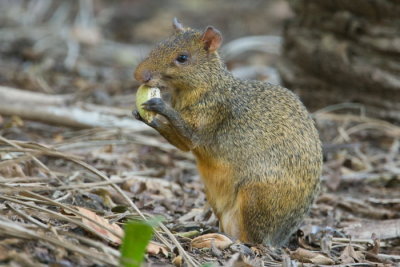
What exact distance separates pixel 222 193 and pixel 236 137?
19.3 inches

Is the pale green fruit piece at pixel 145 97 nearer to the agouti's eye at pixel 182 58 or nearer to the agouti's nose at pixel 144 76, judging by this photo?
the agouti's nose at pixel 144 76

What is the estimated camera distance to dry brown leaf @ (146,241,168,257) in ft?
14.0

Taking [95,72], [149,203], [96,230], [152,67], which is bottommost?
[96,230]

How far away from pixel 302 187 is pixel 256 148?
1.64 feet

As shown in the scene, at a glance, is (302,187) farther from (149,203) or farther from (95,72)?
(95,72)

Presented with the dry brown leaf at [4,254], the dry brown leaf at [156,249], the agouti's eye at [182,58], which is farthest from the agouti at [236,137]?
the dry brown leaf at [4,254]

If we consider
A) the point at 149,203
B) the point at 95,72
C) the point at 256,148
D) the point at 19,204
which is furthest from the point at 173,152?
the point at 95,72

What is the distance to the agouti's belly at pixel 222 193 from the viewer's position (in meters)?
5.28

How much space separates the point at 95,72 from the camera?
11414 millimetres

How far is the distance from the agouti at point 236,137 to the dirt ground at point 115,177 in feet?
1.08

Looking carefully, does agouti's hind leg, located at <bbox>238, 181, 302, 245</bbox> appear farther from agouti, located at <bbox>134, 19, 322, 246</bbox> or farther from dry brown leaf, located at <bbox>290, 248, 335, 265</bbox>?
dry brown leaf, located at <bbox>290, 248, 335, 265</bbox>

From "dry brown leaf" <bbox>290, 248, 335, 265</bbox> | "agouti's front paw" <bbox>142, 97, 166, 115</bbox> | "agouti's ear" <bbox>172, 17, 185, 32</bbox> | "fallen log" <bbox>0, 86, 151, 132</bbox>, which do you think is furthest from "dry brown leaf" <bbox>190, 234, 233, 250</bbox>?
"fallen log" <bbox>0, 86, 151, 132</bbox>

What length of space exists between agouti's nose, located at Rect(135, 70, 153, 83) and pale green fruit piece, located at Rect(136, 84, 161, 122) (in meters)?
0.08

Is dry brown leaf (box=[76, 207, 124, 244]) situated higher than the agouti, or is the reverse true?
the agouti
